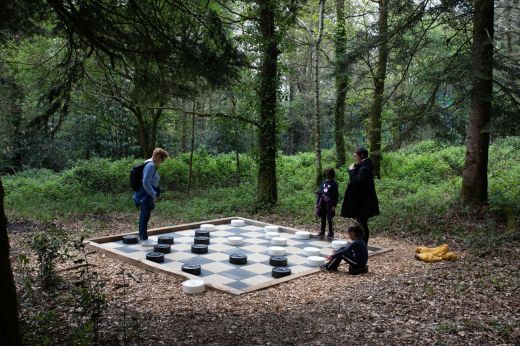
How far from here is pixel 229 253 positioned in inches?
305

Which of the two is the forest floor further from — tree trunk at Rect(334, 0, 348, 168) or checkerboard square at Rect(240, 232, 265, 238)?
tree trunk at Rect(334, 0, 348, 168)

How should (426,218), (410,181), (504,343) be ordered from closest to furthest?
(504,343)
(426,218)
(410,181)

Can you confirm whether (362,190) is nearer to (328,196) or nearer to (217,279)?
(328,196)

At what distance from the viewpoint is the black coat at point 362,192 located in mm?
7227

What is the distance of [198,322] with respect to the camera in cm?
445

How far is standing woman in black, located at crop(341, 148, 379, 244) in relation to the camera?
723 centimetres

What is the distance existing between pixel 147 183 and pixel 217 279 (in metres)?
2.49

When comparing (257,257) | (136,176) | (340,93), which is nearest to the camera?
(257,257)

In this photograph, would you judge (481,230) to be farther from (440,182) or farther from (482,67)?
(440,182)

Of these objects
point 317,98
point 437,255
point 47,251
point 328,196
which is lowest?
point 437,255

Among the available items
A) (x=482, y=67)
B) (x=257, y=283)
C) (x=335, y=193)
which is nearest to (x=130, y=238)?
(x=257, y=283)

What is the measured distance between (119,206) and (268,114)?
5.45 metres

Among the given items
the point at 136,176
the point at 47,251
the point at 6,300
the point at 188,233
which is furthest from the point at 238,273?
the point at 6,300

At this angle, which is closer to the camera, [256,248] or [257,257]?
[257,257]
